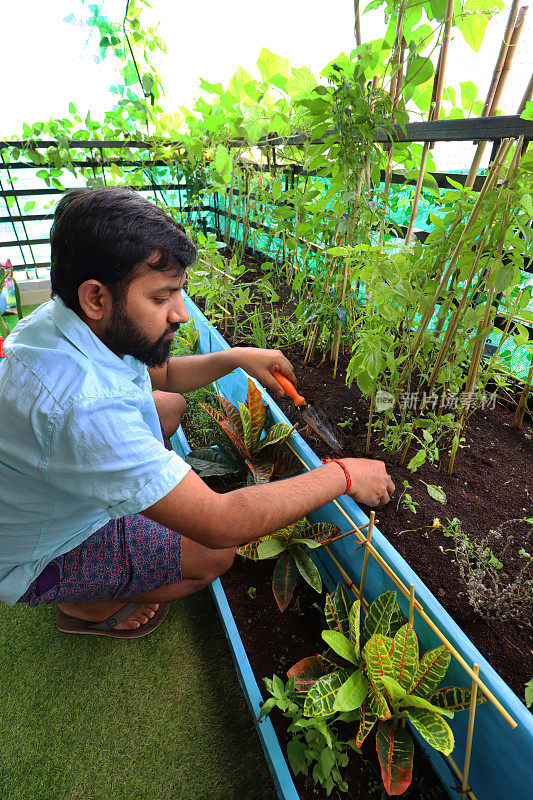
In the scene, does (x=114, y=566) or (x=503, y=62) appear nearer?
(x=503, y=62)

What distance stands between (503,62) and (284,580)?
1.29 metres

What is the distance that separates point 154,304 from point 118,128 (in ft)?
10.4

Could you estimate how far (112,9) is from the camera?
10.7 ft

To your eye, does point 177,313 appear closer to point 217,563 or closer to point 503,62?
point 217,563

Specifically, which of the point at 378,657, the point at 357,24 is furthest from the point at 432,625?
the point at 357,24

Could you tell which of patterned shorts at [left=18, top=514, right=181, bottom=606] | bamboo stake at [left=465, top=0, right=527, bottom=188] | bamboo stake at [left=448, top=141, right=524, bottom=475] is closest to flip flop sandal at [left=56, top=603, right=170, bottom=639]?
patterned shorts at [left=18, top=514, right=181, bottom=606]

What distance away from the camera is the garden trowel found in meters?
1.29

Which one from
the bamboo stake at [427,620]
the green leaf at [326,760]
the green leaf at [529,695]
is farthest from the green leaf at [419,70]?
the green leaf at [326,760]

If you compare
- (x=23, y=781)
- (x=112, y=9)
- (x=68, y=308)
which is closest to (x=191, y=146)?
(x=112, y=9)

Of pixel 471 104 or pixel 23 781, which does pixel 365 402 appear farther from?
pixel 23 781

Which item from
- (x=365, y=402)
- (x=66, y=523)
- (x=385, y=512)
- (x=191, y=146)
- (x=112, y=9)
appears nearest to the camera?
(x=66, y=523)

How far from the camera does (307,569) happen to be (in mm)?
1172

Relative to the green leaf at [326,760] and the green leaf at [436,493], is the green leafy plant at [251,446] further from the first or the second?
the green leaf at [326,760]

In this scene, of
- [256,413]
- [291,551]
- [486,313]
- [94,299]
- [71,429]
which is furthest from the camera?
[256,413]
